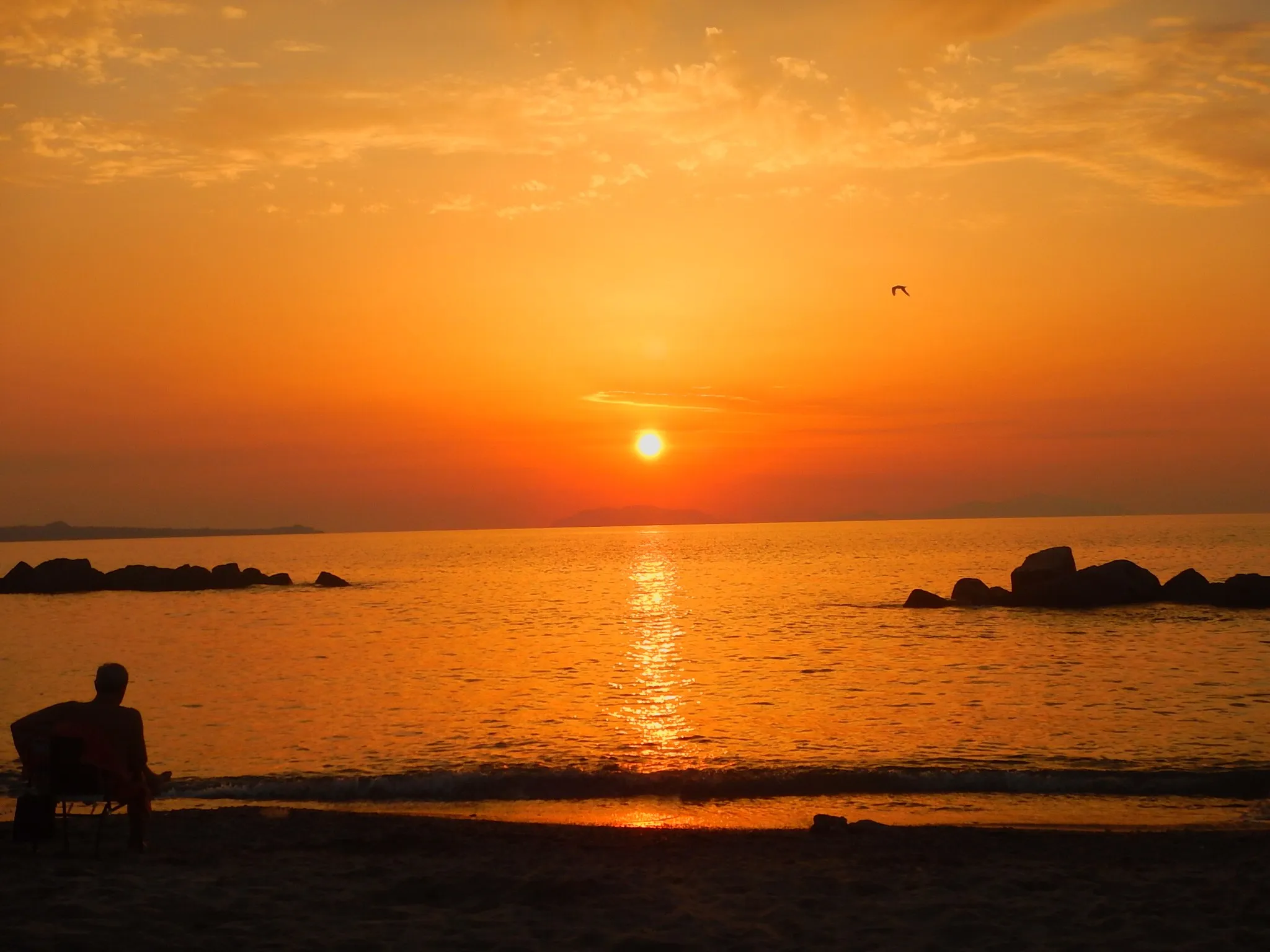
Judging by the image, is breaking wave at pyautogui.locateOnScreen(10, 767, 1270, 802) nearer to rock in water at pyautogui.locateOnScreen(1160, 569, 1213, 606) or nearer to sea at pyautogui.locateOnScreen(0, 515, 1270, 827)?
sea at pyautogui.locateOnScreen(0, 515, 1270, 827)

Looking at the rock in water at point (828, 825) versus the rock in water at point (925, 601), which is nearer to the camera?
the rock in water at point (828, 825)

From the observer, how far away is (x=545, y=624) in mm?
53125

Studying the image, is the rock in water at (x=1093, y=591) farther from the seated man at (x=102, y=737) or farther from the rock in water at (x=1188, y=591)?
the seated man at (x=102, y=737)

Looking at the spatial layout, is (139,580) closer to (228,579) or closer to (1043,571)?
(228,579)

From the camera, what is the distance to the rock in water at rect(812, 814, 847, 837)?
1345cm

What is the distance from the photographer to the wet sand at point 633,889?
866cm

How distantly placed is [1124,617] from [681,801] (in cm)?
4081

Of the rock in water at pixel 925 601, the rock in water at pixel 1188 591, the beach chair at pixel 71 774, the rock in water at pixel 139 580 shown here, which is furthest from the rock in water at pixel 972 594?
the rock in water at pixel 139 580

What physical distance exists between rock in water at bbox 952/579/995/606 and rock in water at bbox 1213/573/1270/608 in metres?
12.0

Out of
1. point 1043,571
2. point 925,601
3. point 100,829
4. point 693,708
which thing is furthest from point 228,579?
point 100,829

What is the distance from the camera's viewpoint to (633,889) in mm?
10594

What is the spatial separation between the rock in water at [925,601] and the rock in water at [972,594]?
686 millimetres

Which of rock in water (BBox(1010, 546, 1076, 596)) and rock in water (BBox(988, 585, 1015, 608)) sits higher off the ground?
rock in water (BBox(1010, 546, 1076, 596))

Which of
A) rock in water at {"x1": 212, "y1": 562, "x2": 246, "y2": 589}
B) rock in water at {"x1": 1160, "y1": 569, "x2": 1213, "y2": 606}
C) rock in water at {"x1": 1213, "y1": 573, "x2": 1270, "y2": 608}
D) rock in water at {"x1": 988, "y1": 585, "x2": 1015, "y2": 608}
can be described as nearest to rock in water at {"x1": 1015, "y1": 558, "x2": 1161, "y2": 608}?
rock in water at {"x1": 988, "y1": 585, "x2": 1015, "y2": 608}
